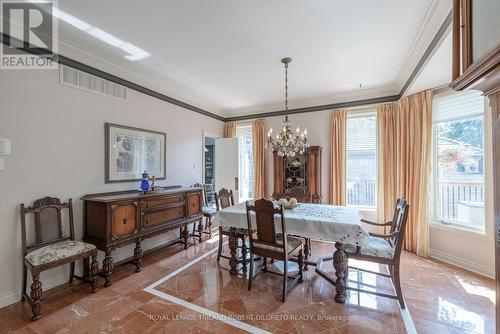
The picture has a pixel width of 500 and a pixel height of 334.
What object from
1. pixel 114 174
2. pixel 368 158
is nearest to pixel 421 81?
pixel 368 158

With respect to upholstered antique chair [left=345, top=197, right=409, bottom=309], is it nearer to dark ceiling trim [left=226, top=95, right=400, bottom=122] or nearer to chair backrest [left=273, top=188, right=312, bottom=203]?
chair backrest [left=273, top=188, right=312, bottom=203]

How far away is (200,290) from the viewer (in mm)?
2549

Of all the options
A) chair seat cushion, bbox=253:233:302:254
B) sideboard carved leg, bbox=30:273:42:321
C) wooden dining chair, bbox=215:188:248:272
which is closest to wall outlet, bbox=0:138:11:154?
sideboard carved leg, bbox=30:273:42:321

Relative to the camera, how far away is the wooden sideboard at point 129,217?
2.64m

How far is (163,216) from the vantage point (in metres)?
3.35

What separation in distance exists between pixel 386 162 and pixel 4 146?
5244mm

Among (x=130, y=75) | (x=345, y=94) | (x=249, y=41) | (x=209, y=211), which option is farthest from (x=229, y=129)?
(x=249, y=41)

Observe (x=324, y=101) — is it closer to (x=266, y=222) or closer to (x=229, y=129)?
(x=229, y=129)

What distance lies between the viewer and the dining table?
2.31 meters

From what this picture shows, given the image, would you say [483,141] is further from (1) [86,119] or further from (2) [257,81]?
(1) [86,119]

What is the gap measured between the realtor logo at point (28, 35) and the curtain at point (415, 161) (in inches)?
186

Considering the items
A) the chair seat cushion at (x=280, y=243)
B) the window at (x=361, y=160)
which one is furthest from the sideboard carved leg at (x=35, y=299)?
the window at (x=361, y=160)

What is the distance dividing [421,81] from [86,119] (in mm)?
4563

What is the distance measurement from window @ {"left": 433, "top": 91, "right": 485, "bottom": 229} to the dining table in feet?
5.63
